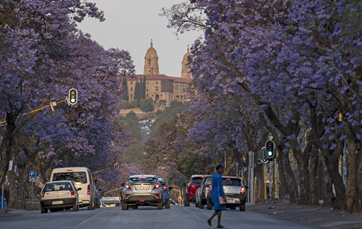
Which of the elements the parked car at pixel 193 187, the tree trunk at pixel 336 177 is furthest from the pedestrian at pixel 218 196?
the parked car at pixel 193 187

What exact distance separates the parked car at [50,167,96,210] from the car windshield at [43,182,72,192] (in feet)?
5.26

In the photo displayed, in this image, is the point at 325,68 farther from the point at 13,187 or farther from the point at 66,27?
the point at 13,187

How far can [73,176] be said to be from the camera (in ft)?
90.4

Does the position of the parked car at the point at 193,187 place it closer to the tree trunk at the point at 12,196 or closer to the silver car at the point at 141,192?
the silver car at the point at 141,192

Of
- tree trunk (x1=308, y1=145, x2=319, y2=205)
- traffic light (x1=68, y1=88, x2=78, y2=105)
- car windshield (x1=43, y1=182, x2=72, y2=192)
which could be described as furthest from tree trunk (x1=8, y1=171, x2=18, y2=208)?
tree trunk (x1=308, y1=145, x2=319, y2=205)

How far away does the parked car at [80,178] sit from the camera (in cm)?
2750

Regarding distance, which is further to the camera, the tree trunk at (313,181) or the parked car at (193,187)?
the parked car at (193,187)

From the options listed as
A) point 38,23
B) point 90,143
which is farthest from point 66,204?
point 90,143

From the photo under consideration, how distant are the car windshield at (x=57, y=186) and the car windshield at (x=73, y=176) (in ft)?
5.26

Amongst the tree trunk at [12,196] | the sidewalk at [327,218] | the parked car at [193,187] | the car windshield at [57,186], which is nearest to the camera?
the sidewalk at [327,218]

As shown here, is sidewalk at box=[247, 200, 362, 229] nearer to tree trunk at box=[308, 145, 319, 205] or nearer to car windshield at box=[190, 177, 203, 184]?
tree trunk at box=[308, 145, 319, 205]

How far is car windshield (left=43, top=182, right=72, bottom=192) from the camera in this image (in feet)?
83.7

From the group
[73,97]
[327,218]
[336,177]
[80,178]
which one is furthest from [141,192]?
[327,218]

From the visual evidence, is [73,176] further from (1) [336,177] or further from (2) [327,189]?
(1) [336,177]
